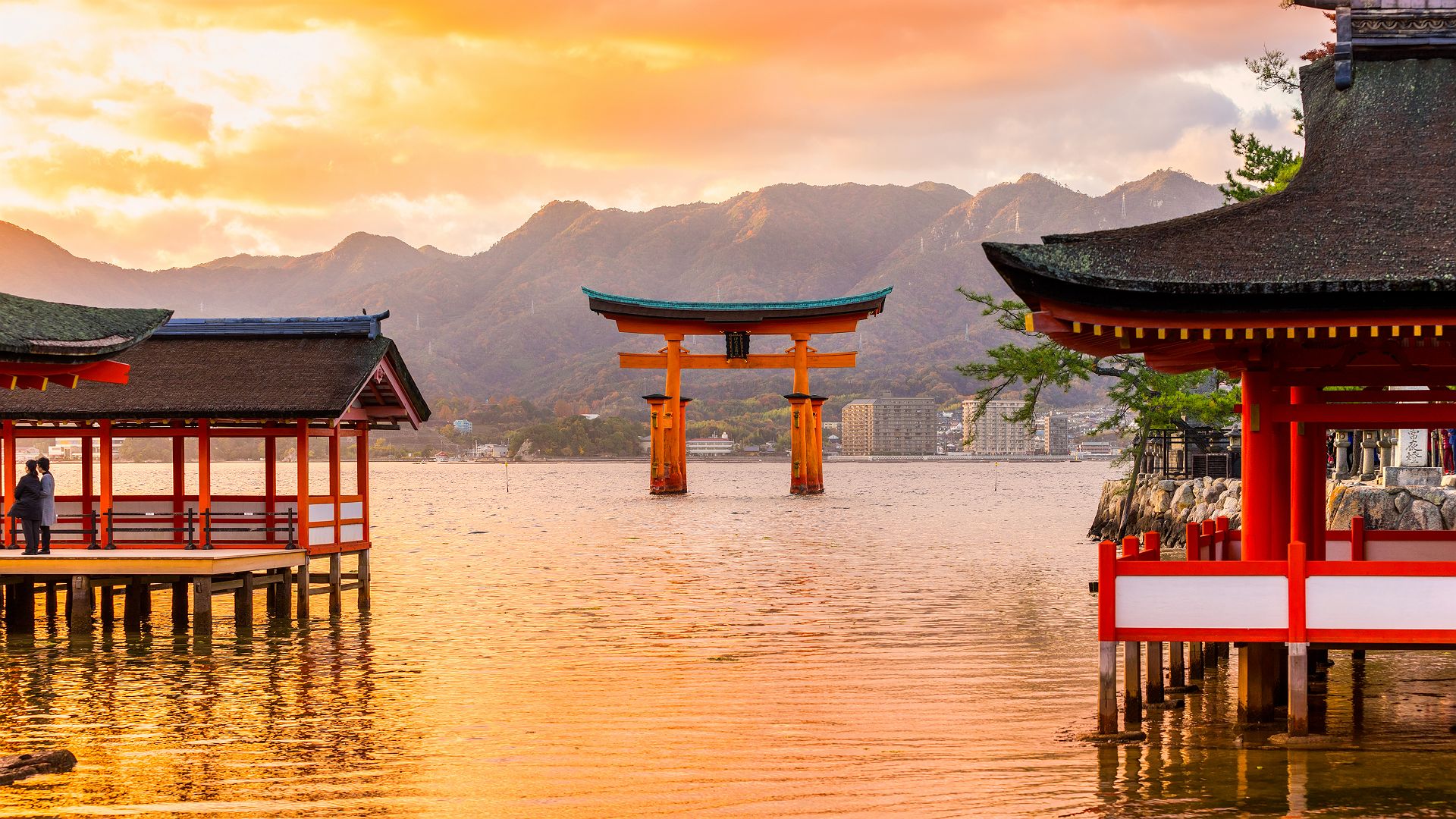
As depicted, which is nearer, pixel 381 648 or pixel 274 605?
pixel 381 648

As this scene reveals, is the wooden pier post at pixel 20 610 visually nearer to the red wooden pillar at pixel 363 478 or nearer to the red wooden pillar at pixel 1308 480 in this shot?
the red wooden pillar at pixel 363 478

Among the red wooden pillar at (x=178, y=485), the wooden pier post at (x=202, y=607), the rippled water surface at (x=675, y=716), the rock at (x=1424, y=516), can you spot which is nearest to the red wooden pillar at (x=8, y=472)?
the rippled water surface at (x=675, y=716)

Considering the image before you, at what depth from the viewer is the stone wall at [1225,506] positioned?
24641 millimetres

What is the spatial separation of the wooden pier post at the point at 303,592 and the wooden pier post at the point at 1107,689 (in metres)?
12.6

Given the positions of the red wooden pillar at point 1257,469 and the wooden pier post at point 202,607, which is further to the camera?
the wooden pier post at point 202,607

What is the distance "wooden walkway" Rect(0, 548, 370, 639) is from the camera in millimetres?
19406

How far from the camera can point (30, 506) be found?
20031 mm

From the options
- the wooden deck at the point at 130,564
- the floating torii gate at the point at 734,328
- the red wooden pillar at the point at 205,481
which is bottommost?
the wooden deck at the point at 130,564

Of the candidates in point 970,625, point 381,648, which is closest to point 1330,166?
point 970,625

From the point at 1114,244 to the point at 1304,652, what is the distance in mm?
3515

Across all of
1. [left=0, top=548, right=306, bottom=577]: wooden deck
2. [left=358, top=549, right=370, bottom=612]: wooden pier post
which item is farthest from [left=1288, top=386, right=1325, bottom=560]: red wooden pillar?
[left=358, top=549, right=370, bottom=612]: wooden pier post

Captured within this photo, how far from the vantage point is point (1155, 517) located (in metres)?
37.9

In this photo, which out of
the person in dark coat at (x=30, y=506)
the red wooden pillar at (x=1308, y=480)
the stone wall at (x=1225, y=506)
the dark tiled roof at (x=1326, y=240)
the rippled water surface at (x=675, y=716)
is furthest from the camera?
the stone wall at (x=1225, y=506)

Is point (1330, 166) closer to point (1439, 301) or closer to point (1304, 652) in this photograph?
point (1439, 301)
